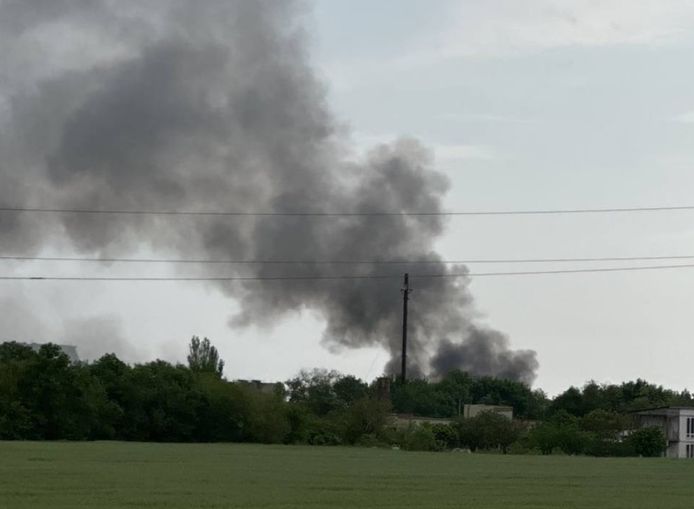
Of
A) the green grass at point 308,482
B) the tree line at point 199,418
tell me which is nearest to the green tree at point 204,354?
the tree line at point 199,418

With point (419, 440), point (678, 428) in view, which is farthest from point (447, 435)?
point (678, 428)

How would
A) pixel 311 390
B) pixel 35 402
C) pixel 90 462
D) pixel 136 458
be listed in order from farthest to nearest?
pixel 311 390 < pixel 35 402 < pixel 136 458 < pixel 90 462

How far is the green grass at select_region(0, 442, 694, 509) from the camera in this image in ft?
104

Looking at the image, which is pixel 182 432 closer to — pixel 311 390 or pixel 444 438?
pixel 444 438

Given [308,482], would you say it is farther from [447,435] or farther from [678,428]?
[678,428]

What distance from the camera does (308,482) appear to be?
1558 inches

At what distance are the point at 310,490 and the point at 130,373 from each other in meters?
54.3

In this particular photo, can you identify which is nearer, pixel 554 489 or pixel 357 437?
pixel 554 489

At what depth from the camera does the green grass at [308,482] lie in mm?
31844

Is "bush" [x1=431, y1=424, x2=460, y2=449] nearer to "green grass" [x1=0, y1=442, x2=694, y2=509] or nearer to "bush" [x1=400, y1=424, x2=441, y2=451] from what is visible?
"bush" [x1=400, y1=424, x2=441, y2=451]

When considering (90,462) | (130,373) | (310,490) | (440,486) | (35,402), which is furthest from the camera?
(130,373)

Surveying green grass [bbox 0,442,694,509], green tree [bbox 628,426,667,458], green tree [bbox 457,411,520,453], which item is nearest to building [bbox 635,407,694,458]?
green tree [bbox 628,426,667,458]

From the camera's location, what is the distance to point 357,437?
302 feet

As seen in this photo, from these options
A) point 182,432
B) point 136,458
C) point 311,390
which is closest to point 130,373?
point 182,432
